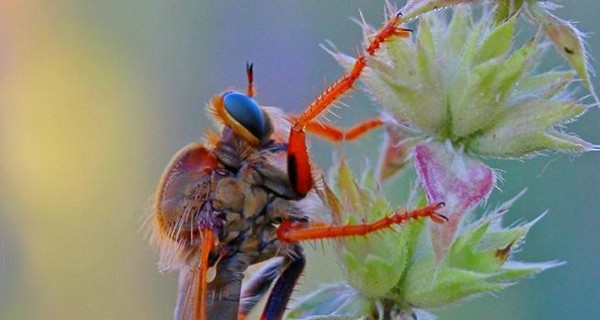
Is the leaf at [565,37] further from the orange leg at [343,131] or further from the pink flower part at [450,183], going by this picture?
the orange leg at [343,131]

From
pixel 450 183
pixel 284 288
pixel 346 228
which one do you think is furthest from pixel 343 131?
pixel 450 183

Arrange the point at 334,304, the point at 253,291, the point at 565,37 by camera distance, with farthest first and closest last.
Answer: the point at 253,291 < the point at 334,304 < the point at 565,37

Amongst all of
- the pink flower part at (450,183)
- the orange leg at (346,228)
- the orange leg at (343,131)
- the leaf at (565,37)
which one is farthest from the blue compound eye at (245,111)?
the leaf at (565,37)

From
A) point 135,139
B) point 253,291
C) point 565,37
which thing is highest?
point 565,37

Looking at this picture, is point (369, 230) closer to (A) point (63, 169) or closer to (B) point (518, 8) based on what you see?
(B) point (518, 8)

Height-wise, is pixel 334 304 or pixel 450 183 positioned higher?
pixel 450 183

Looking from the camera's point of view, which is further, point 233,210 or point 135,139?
point 135,139

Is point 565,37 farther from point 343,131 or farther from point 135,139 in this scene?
point 135,139
